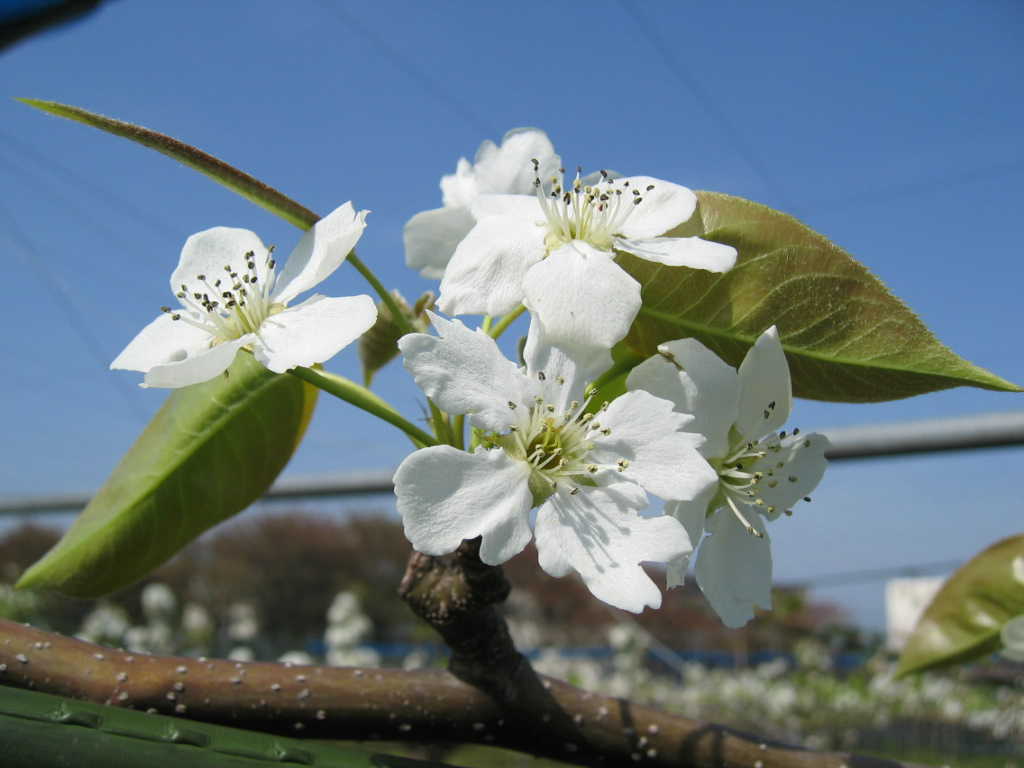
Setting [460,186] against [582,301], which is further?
[460,186]

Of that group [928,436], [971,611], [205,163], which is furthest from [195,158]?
[928,436]

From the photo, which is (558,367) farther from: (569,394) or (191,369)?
(191,369)

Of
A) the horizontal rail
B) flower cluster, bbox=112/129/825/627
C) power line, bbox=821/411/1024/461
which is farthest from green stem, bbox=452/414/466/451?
power line, bbox=821/411/1024/461

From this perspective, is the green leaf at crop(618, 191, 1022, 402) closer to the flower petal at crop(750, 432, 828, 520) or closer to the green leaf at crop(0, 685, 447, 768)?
the flower petal at crop(750, 432, 828, 520)

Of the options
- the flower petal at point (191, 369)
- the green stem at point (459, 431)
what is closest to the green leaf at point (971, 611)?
the green stem at point (459, 431)

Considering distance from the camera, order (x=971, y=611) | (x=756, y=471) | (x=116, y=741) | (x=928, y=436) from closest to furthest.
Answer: (x=116, y=741) → (x=756, y=471) → (x=971, y=611) → (x=928, y=436)

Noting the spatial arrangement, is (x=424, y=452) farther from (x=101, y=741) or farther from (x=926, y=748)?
(x=926, y=748)

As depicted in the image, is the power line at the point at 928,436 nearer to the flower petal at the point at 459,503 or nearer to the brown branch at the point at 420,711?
the brown branch at the point at 420,711

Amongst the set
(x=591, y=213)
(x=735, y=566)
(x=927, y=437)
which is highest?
(x=927, y=437)
